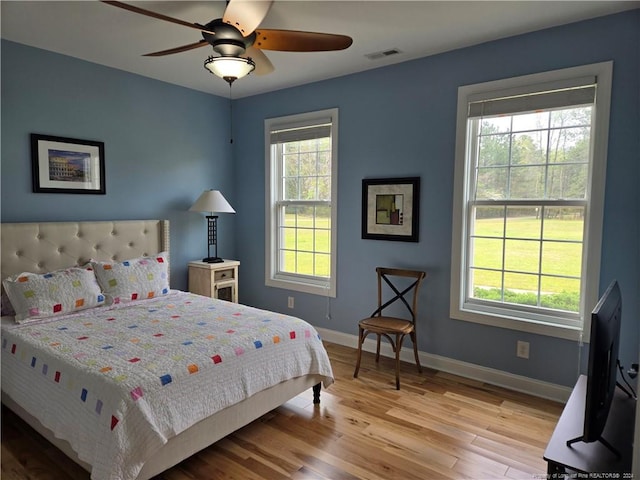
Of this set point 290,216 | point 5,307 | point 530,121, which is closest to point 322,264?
point 290,216

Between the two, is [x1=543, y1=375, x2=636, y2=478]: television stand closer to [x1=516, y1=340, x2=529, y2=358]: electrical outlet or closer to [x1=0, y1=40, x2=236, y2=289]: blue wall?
[x1=516, y1=340, x2=529, y2=358]: electrical outlet

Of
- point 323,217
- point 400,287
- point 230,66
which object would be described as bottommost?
point 400,287

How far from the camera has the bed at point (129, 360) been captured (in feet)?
6.20

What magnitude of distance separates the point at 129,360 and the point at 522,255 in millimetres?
2764

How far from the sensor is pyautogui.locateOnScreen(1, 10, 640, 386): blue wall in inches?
108

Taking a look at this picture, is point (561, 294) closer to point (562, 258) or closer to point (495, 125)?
point (562, 258)

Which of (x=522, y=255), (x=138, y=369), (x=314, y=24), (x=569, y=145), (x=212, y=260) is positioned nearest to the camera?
(x=138, y=369)

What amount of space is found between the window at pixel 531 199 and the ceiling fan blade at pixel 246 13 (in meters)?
1.87

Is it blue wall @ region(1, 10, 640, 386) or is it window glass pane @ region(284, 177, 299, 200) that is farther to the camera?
window glass pane @ region(284, 177, 299, 200)

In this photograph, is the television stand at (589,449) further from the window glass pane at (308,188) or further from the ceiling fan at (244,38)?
the window glass pane at (308,188)

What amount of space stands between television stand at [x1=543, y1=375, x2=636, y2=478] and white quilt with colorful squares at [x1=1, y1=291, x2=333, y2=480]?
1507mm

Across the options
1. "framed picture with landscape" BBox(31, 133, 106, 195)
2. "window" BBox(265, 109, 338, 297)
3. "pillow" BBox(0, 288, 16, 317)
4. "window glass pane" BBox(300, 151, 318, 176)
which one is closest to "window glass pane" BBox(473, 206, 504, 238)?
"window" BBox(265, 109, 338, 297)

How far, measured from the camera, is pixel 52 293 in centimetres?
293

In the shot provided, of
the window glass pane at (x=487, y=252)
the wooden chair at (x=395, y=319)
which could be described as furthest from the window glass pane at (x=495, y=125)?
the wooden chair at (x=395, y=319)
